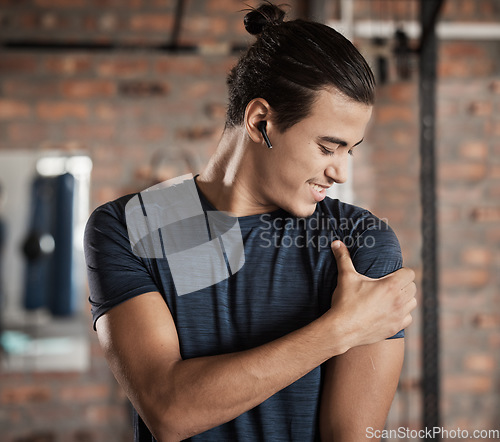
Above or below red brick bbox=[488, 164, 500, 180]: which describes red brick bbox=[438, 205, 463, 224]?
below

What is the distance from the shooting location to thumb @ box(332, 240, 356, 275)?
0.80m

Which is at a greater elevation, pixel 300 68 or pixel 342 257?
pixel 300 68

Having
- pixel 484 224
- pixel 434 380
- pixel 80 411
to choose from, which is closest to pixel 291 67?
pixel 434 380

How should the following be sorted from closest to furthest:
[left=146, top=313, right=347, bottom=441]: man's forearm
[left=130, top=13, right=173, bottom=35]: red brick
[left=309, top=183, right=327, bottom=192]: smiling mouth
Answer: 1. [left=146, top=313, right=347, bottom=441]: man's forearm
2. [left=309, top=183, right=327, bottom=192]: smiling mouth
3. [left=130, top=13, right=173, bottom=35]: red brick

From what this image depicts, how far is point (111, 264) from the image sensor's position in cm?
87

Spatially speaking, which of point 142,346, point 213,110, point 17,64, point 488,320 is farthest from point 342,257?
point 17,64

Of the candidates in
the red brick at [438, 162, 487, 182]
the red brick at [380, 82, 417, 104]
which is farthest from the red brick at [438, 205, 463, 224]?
the red brick at [380, 82, 417, 104]

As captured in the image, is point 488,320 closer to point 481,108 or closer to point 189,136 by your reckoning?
point 481,108

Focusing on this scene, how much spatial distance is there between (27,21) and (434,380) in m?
2.58

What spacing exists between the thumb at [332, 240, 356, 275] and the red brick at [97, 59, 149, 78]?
232 cm

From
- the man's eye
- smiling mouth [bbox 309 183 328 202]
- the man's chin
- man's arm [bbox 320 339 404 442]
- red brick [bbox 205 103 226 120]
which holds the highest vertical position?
red brick [bbox 205 103 226 120]

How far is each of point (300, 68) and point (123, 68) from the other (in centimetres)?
229

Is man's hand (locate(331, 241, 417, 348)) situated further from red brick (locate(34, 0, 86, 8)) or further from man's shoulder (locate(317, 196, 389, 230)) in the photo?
red brick (locate(34, 0, 86, 8))

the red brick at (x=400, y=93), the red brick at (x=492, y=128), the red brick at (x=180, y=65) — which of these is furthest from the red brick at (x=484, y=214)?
the red brick at (x=180, y=65)
